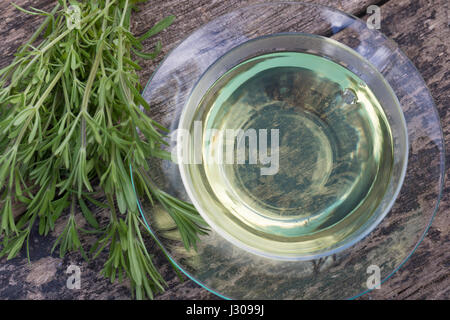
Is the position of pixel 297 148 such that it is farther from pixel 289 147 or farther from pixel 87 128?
pixel 87 128

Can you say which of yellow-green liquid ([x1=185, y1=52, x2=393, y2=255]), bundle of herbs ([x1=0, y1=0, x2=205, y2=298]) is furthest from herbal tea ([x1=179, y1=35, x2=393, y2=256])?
bundle of herbs ([x1=0, y1=0, x2=205, y2=298])

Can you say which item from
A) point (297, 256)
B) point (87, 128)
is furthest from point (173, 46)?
point (297, 256)

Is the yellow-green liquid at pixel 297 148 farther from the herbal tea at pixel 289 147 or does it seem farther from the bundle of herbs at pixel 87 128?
the bundle of herbs at pixel 87 128

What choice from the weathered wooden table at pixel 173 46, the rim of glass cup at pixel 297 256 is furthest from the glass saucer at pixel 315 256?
the weathered wooden table at pixel 173 46

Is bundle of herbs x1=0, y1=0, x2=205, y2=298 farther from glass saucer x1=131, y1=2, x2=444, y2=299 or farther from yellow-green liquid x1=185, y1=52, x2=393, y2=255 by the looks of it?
yellow-green liquid x1=185, y1=52, x2=393, y2=255
